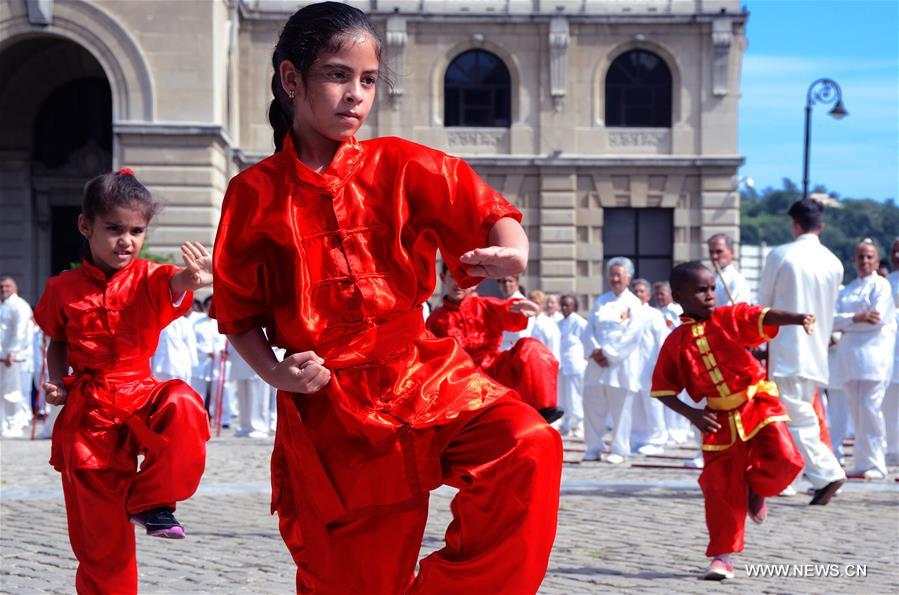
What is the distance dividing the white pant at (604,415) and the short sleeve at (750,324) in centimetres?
746

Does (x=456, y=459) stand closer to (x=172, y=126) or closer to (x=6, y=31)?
(x=172, y=126)


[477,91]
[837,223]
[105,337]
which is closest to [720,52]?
[477,91]

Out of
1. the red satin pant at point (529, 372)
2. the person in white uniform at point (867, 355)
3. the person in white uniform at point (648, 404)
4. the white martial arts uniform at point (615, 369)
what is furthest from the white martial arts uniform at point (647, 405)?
the red satin pant at point (529, 372)

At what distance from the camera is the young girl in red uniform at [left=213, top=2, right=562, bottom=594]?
3822 millimetres

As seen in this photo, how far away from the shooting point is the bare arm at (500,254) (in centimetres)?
368

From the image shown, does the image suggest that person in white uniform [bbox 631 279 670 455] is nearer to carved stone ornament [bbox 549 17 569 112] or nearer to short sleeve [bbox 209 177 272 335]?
short sleeve [bbox 209 177 272 335]

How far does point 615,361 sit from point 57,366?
10.2 metres

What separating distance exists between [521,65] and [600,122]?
230 cm

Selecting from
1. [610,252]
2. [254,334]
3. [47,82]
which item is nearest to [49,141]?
[47,82]

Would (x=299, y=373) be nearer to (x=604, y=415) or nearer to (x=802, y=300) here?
(x=802, y=300)

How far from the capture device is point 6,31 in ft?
95.7

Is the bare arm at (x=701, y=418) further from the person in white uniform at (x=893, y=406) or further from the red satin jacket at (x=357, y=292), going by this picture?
the person in white uniform at (x=893, y=406)

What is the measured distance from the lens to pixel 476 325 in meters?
9.88

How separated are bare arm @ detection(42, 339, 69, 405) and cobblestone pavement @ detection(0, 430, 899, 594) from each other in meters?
1.41
